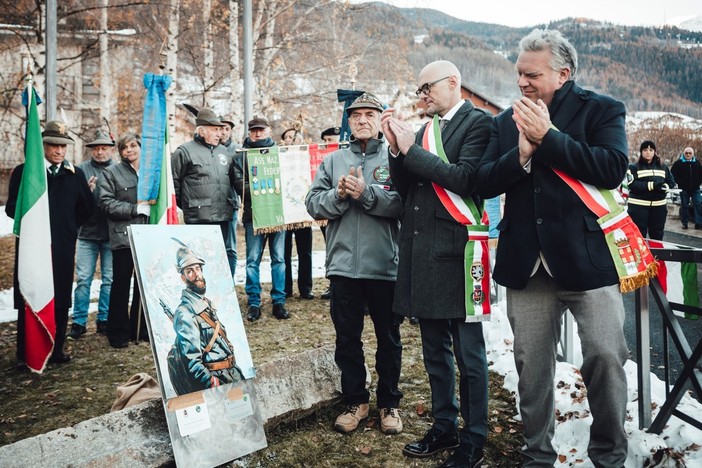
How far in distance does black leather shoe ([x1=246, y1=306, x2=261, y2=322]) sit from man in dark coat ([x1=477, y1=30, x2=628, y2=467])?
4254 mm

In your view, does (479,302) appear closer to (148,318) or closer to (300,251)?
(148,318)

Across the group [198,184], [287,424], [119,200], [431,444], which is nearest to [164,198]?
[119,200]

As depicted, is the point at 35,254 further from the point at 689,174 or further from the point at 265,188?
the point at 689,174

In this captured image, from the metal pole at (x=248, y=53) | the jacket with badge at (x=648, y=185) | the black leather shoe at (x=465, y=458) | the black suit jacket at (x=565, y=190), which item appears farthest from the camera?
→ the jacket with badge at (x=648, y=185)

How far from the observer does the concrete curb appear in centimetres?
279

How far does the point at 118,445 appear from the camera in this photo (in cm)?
299

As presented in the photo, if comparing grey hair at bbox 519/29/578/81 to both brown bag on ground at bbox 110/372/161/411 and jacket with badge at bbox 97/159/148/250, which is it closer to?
brown bag on ground at bbox 110/372/161/411

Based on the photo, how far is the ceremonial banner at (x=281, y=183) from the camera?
23.8ft

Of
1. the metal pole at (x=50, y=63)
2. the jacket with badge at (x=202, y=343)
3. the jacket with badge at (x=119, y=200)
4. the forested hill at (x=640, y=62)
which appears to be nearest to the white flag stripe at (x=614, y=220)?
the jacket with badge at (x=202, y=343)

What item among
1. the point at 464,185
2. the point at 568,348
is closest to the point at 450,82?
the point at 464,185

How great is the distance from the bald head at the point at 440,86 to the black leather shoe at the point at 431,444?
192cm

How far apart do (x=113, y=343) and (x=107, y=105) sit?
13.2 m

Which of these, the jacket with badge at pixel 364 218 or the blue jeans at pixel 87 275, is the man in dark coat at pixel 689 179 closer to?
the jacket with badge at pixel 364 218

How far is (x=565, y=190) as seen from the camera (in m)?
2.79
